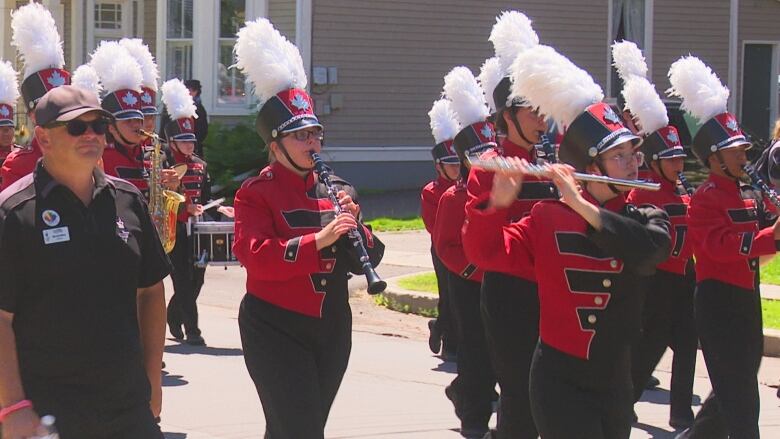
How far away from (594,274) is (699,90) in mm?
2420

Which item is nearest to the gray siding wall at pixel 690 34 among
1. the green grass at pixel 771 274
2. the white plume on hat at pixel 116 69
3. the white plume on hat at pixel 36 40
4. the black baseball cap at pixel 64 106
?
the green grass at pixel 771 274

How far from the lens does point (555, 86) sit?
5.61 m

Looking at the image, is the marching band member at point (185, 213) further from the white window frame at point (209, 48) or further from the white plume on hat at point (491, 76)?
the white window frame at point (209, 48)

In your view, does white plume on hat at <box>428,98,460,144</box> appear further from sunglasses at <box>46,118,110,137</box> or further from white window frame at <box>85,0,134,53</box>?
white window frame at <box>85,0,134,53</box>

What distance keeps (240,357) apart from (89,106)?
6132mm

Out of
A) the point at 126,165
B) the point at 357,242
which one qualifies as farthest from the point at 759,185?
the point at 126,165

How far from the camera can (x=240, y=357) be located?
1039 cm

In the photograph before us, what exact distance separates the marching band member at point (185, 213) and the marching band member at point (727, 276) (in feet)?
16.4

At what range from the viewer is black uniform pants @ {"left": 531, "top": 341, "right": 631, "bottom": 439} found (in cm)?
517

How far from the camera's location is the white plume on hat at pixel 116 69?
9570mm

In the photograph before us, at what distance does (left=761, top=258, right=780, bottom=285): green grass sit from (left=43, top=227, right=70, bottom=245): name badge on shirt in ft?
33.3

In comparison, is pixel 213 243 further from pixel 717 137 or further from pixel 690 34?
pixel 690 34

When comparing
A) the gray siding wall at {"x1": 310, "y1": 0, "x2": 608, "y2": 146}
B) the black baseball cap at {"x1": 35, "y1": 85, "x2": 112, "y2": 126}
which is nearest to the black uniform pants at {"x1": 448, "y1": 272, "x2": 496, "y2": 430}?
the black baseball cap at {"x1": 35, "y1": 85, "x2": 112, "y2": 126}

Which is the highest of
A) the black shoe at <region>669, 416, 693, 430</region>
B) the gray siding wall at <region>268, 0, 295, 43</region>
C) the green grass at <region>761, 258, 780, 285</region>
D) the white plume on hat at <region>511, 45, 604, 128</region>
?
the gray siding wall at <region>268, 0, 295, 43</region>
